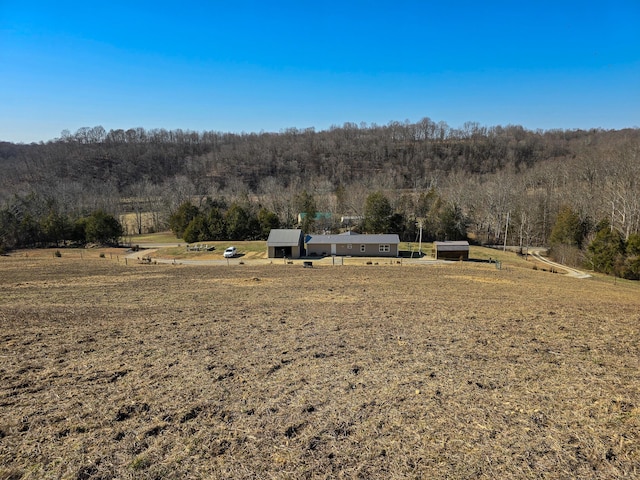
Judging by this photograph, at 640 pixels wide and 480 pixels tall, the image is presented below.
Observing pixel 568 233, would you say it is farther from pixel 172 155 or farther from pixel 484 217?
Result: pixel 172 155

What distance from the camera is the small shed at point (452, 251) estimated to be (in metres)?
35.3

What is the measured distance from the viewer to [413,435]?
4.91 m

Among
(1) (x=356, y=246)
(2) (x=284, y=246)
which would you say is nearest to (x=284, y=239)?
(2) (x=284, y=246)

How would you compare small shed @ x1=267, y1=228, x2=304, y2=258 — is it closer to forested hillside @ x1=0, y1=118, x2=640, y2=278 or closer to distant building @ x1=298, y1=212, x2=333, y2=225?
forested hillside @ x1=0, y1=118, x2=640, y2=278

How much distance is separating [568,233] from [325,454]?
45624mm

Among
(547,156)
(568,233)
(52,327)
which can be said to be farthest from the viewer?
(547,156)

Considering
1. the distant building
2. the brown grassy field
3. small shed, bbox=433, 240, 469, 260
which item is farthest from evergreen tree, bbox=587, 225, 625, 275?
the distant building

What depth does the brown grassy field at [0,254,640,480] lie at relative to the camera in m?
4.41

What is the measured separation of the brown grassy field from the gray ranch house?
24.0 m

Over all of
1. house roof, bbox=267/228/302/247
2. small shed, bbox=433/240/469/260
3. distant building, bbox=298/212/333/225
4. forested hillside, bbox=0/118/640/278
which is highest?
forested hillside, bbox=0/118/640/278

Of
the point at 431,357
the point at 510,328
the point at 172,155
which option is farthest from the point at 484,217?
the point at 172,155

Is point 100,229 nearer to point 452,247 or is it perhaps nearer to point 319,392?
point 452,247

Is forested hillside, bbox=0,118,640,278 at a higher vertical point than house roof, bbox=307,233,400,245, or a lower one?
higher

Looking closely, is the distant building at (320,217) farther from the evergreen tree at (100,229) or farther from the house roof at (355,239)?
the evergreen tree at (100,229)
